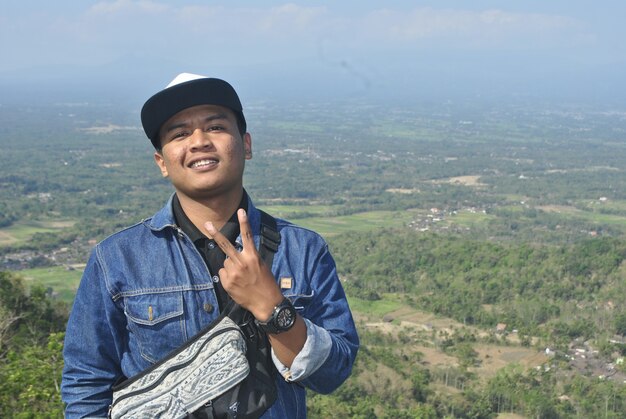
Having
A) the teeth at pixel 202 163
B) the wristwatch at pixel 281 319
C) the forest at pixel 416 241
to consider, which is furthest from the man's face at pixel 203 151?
the forest at pixel 416 241

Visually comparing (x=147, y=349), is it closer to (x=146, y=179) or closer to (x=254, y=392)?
(x=254, y=392)

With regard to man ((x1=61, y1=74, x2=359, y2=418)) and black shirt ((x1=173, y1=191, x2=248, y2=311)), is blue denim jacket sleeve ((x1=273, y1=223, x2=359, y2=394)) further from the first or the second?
black shirt ((x1=173, y1=191, x2=248, y2=311))

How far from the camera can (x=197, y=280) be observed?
1.48 meters

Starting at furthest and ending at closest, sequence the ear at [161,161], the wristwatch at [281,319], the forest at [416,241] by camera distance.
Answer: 1. the forest at [416,241]
2. the ear at [161,161]
3. the wristwatch at [281,319]

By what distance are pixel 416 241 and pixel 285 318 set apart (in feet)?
113

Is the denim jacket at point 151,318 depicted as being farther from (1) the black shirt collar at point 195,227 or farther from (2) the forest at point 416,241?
(2) the forest at point 416,241

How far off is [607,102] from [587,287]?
125 metres

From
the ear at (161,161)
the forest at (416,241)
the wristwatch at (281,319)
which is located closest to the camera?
the wristwatch at (281,319)

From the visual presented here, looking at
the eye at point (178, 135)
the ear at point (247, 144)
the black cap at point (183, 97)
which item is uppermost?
the black cap at point (183, 97)

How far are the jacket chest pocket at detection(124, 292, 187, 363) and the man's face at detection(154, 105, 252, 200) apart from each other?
10.1 inches

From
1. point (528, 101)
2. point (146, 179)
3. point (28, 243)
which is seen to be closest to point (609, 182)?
point (146, 179)

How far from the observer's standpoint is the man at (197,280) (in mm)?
1386

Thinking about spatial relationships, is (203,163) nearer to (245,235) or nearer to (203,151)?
(203,151)

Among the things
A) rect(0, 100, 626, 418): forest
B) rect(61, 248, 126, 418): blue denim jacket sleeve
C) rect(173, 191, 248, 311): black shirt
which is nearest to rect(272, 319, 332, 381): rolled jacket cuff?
rect(173, 191, 248, 311): black shirt
